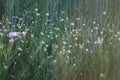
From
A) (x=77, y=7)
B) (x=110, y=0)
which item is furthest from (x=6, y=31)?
(x=110, y=0)

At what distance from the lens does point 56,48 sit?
12.2 ft

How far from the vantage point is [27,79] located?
11.0 feet

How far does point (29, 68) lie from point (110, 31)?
1.60 m

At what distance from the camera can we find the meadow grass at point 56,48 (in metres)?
3.39

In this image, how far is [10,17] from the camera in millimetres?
4664

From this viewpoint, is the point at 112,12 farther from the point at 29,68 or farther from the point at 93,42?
the point at 29,68

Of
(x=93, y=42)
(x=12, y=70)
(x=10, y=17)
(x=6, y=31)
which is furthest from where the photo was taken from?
(x=10, y=17)

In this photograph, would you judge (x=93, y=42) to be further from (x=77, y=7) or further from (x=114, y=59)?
(x=77, y=7)

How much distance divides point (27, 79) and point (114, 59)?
3.09 feet

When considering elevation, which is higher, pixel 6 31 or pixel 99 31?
pixel 6 31

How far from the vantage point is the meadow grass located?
3.39 m

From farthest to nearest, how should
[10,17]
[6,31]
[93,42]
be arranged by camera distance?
[10,17]
[93,42]
[6,31]

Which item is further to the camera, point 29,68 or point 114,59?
point 114,59

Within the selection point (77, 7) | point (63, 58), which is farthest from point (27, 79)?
point (77, 7)
